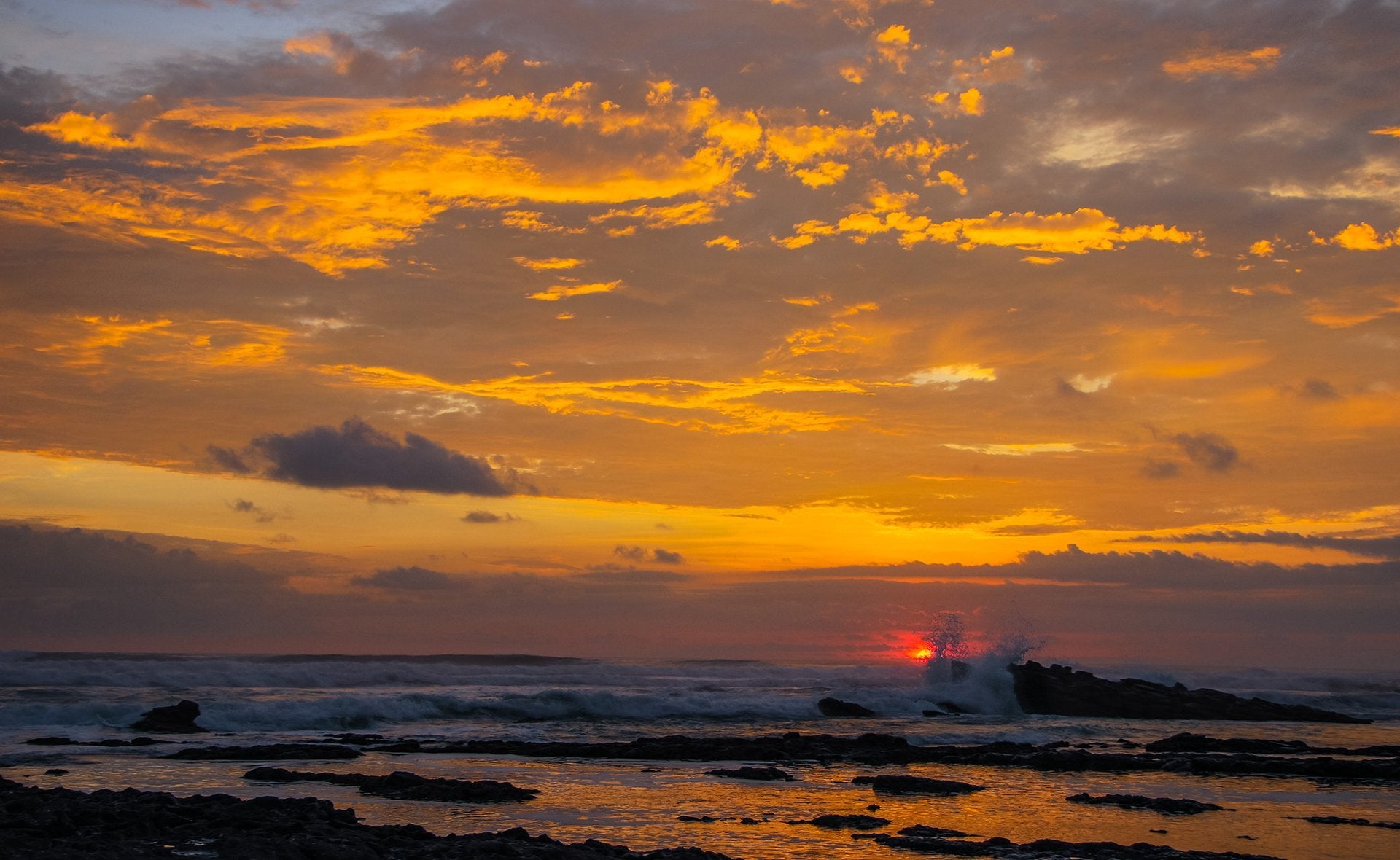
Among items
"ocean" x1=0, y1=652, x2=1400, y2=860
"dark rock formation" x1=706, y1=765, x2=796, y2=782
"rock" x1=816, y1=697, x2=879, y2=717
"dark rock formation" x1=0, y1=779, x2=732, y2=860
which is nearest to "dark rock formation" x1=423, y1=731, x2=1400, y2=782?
"ocean" x1=0, y1=652, x2=1400, y2=860

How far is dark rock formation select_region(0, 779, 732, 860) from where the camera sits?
43.2 feet

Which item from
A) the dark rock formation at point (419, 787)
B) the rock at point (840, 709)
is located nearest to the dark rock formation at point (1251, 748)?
the rock at point (840, 709)

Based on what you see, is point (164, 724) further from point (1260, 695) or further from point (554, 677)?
point (1260, 695)

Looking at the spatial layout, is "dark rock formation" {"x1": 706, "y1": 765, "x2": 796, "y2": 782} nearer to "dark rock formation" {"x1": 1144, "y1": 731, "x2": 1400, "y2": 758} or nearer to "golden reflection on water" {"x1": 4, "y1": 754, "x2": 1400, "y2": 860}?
"golden reflection on water" {"x1": 4, "y1": 754, "x2": 1400, "y2": 860}

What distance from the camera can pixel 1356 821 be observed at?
835 inches

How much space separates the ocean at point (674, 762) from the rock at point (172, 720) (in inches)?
42.3

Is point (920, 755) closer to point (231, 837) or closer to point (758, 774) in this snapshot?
point (758, 774)

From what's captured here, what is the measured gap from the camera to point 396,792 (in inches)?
898

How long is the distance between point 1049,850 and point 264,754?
2249 cm

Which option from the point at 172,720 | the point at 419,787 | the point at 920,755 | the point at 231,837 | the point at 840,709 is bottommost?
the point at 840,709

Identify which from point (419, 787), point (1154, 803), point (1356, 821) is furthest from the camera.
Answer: point (419, 787)

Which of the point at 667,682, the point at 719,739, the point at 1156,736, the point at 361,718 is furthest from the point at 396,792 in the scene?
the point at 667,682

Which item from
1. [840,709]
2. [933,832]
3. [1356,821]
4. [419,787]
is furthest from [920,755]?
[840,709]

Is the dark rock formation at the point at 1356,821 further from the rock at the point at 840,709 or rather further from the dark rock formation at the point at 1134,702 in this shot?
the rock at the point at 840,709
